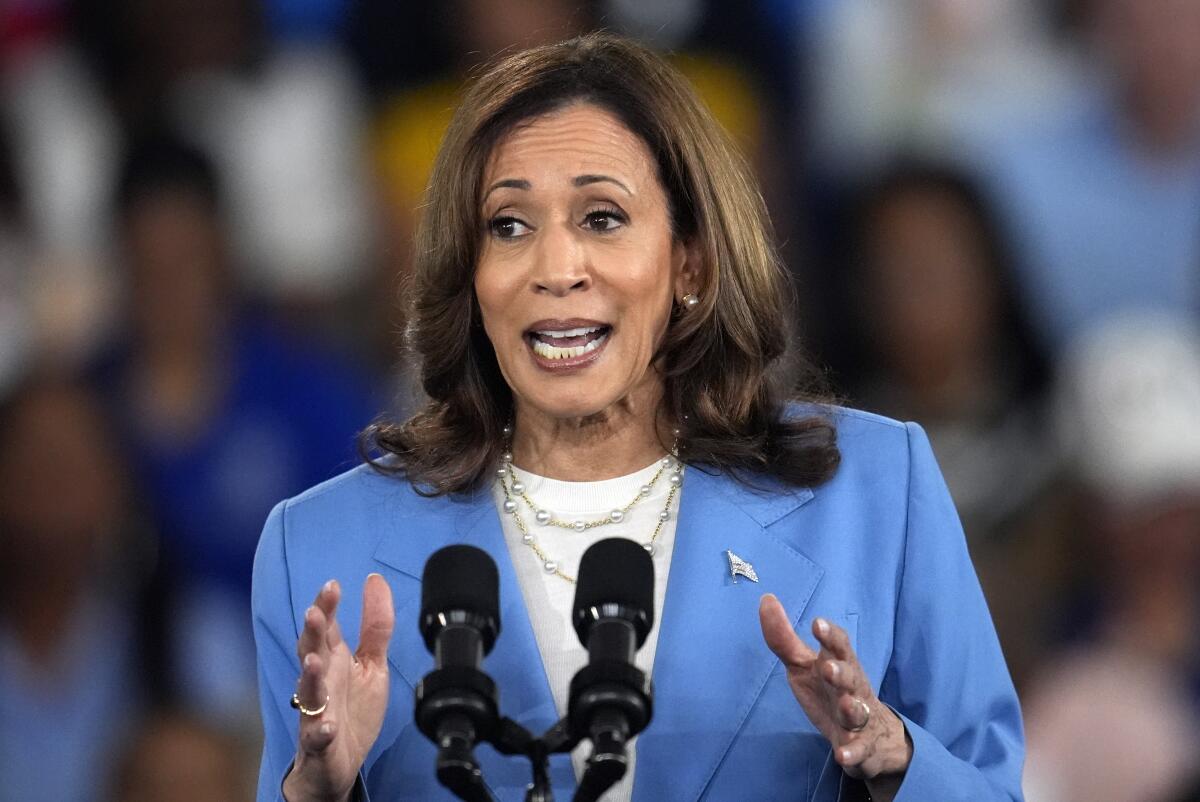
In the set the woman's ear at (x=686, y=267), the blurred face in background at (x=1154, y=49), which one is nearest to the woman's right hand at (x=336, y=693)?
the woman's ear at (x=686, y=267)

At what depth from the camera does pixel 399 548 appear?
7.00ft

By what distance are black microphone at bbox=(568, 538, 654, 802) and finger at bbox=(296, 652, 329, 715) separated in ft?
0.91

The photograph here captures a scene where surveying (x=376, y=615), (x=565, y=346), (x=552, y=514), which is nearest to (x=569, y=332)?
(x=565, y=346)

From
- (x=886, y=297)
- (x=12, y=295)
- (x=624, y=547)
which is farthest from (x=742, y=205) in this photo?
(x=12, y=295)

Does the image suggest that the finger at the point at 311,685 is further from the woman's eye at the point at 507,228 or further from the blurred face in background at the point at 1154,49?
the blurred face in background at the point at 1154,49

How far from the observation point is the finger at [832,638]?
1.62 meters

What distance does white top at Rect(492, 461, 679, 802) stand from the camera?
208cm

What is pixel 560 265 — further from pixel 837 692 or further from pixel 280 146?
pixel 280 146

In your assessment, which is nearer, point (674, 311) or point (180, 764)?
point (674, 311)

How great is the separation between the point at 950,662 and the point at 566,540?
1.66 ft

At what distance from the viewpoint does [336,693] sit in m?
1.71

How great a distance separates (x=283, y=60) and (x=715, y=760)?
9.71 ft

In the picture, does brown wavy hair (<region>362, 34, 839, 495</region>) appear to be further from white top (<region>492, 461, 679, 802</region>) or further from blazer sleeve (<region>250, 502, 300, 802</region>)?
blazer sleeve (<region>250, 502, 300, 802</region>)

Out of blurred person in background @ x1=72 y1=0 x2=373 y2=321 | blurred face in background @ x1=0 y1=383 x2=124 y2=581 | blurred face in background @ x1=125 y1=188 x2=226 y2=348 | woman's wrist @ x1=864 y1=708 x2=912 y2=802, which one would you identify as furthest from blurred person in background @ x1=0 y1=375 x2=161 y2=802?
woman's wrist @ x1=864 y1=708 x2=912 y2=802
